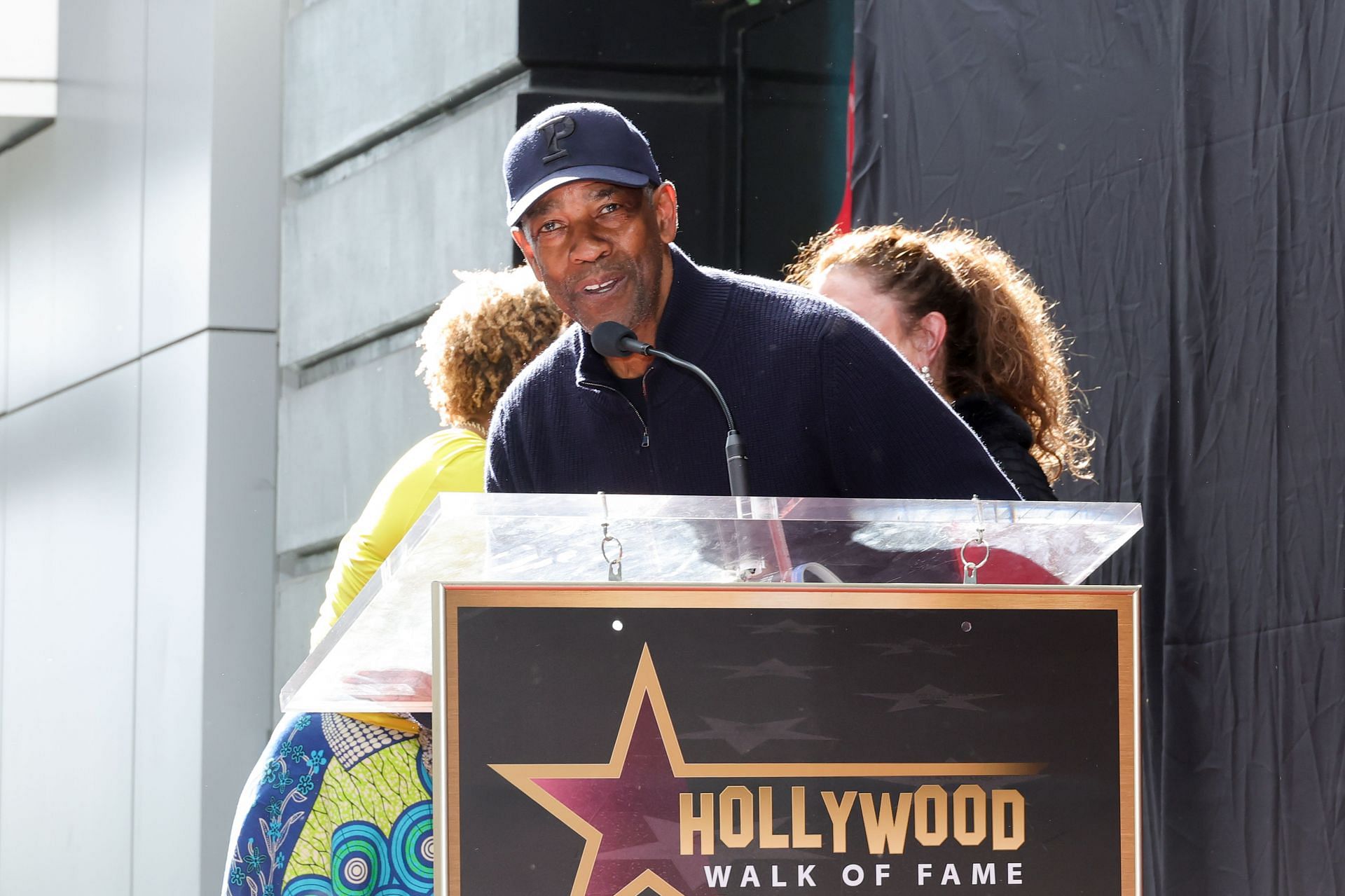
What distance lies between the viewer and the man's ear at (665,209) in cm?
243

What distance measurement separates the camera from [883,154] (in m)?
4.21

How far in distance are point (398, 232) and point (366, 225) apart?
24 cm

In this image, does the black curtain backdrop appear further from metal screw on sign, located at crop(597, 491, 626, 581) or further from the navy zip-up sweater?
metal screw on sign, located at crop(597, 491, 626, 581)

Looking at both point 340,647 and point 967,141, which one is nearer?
point 340,647

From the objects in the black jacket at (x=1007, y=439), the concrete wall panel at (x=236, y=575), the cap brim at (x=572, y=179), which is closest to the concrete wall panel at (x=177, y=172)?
the concrete wall panel at (x=236, y=575)

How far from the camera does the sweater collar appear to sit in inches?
95.1

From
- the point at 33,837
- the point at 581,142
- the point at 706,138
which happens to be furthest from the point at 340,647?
the point at 33,837

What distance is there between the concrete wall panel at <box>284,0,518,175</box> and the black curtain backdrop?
2.26m

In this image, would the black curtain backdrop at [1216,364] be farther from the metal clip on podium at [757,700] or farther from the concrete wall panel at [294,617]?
the concrete wall panel at [294,617]

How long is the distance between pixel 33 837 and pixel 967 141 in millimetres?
6219

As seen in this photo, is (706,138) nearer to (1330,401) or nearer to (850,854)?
(1330,401)

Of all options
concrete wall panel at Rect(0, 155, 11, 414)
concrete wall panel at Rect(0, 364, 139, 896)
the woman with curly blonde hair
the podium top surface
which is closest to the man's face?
the podium top surface

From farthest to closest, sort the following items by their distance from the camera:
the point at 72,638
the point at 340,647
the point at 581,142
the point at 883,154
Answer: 1. the point at 72,638
2. the point at 883,154
3. the point at 581,142
4. the point at 340,647

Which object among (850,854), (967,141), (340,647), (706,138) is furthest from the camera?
(706,138)
